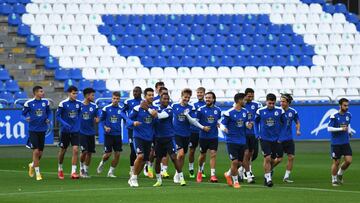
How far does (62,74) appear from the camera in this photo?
38719 mm

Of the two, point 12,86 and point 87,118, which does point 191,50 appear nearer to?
point 12,86

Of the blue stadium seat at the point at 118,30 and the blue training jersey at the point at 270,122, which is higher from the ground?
the blue stadium seat at the point at 118,30

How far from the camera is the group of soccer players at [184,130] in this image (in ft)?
71.6

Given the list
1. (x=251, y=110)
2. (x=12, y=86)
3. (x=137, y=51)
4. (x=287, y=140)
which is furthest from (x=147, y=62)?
(x=287, y=140)

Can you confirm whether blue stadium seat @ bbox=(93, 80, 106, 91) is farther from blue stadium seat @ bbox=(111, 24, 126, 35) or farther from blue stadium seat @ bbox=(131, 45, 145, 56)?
blue stadium seat @ bbox=(111, 24, 126, 35)

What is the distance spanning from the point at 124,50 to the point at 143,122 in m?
19.1

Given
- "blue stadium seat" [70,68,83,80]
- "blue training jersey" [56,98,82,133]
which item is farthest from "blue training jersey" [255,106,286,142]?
"blue stadium seat" [70,68,83,80]

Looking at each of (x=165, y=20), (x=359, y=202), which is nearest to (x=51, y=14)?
(x=165, y=20)

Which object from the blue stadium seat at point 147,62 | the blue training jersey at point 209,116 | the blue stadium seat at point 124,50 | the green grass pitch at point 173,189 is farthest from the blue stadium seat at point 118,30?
the blue training jersey at point 209,116

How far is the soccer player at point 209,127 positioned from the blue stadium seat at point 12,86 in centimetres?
1401

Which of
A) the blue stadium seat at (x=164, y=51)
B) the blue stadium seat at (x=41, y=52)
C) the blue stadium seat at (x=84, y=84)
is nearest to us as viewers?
the blue stadium seat at (x=84, y=84)

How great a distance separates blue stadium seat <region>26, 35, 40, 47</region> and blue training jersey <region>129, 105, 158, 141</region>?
18707 mm

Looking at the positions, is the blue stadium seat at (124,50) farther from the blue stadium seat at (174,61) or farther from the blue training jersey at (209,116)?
the blue training jersey at (209,116)

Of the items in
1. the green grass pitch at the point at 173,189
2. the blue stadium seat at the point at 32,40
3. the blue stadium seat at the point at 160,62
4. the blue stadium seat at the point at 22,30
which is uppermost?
the blue stadium seat at the point at 22,30
